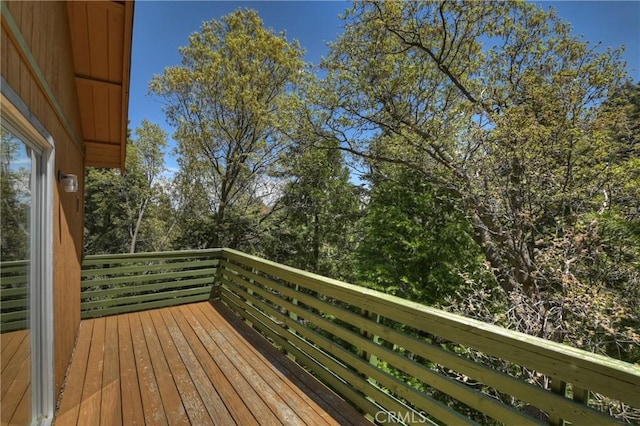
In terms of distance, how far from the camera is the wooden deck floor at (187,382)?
2.08 m

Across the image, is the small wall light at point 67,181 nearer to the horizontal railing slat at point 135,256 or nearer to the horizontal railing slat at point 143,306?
the horizontal railing slat at point 135,256

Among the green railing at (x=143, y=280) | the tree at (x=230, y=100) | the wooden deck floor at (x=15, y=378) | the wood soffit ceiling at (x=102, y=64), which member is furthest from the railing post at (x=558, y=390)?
the tree at (x=230, y=100)

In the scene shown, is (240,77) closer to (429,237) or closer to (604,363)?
(429,237)

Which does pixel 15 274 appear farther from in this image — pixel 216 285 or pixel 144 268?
pixel 216 285

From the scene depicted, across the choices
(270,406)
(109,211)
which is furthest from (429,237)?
(109,211)

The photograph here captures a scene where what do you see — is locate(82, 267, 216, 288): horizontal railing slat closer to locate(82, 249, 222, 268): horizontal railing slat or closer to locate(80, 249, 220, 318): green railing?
locate(80, 249, 220, 318): green railing

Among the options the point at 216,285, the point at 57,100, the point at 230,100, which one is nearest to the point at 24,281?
the point at 57,100

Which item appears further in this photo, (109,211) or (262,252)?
(109,211)

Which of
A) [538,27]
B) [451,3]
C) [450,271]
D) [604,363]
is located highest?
[451,3]

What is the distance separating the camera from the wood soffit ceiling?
231cm

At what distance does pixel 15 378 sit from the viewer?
57.1 inches

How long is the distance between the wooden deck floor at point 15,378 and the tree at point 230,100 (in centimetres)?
889

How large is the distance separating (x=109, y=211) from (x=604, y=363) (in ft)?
52.0

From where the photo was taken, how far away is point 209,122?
1051cm
